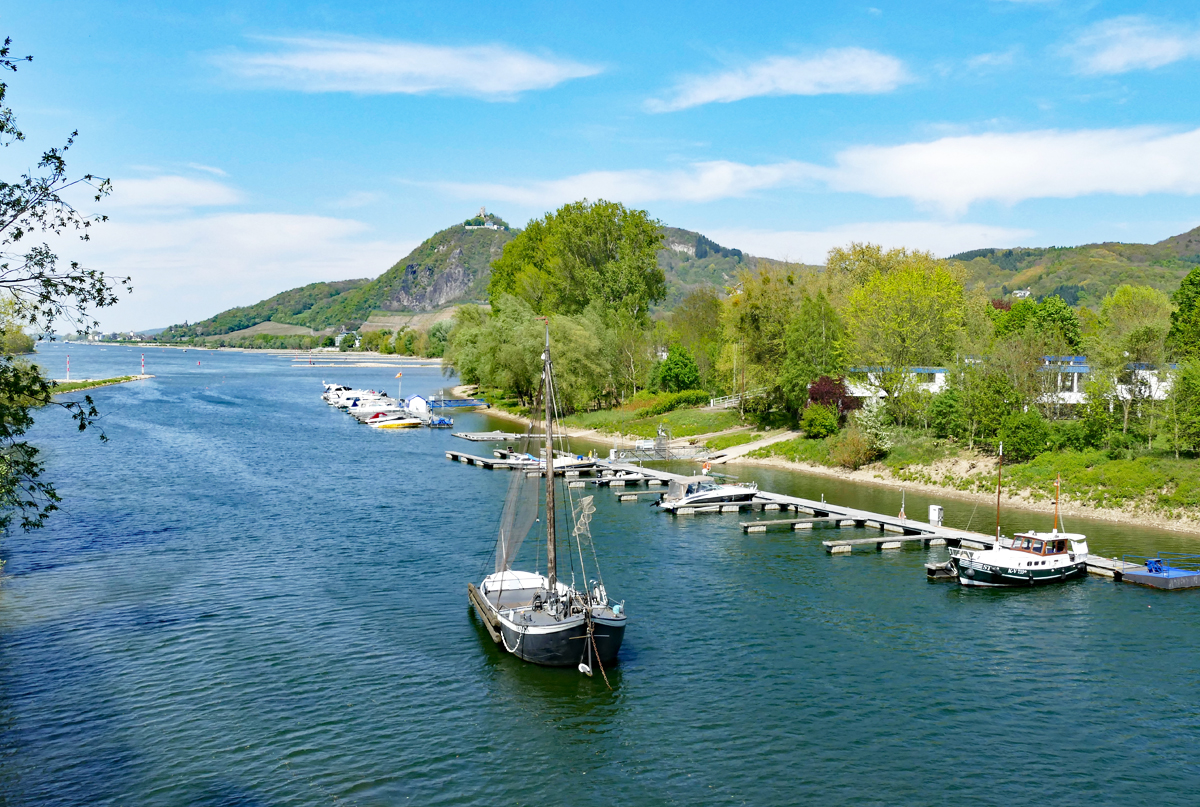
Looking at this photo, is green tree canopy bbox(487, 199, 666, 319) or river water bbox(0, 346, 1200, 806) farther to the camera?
green tree canopy bbox(487, 199, 666, 319)

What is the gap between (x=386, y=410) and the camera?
124 meters

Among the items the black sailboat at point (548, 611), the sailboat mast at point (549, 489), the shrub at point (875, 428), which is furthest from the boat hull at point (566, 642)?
the shrub at point (875, 428)

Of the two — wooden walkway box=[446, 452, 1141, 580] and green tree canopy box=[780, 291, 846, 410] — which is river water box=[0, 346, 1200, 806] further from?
green tree canopy box=[780, 291, 846, 410]

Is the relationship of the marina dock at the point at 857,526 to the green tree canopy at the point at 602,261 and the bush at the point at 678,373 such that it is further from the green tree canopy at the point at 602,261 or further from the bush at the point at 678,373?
the green tree canopy at the point at 602,261

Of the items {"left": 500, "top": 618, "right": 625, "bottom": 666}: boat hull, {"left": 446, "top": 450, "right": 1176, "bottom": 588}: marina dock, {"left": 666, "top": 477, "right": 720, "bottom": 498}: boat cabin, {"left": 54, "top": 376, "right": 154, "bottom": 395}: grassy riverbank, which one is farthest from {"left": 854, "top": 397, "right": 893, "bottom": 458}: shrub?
{"left": 54, "top": 376, "right": 154, "bottom": 395}: grassy riverbank

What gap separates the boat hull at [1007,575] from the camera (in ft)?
137

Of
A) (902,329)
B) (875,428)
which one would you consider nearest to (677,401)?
(902,329)

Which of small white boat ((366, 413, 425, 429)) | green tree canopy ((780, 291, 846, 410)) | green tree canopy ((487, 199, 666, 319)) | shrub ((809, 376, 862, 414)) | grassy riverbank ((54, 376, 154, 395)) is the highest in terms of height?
green tree canopy ((487, 199, 666, 319))

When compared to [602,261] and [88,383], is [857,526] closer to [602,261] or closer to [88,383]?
[602,261]

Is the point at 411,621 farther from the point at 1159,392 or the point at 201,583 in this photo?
the point at 1159,392

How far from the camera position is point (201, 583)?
42.1 meters

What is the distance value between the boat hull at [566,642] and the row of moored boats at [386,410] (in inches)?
3167

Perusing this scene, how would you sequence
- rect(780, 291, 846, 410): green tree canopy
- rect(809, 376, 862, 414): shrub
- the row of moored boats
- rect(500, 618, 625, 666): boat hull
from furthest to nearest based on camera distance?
the row of moored boats, rect(780, 291, 846, 410): green tree canopy, rect(809, 376, 862, 414): shrub, rect(500, 618, 625, 666): boat hull

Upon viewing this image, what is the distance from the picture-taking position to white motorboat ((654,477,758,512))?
5966 cm
